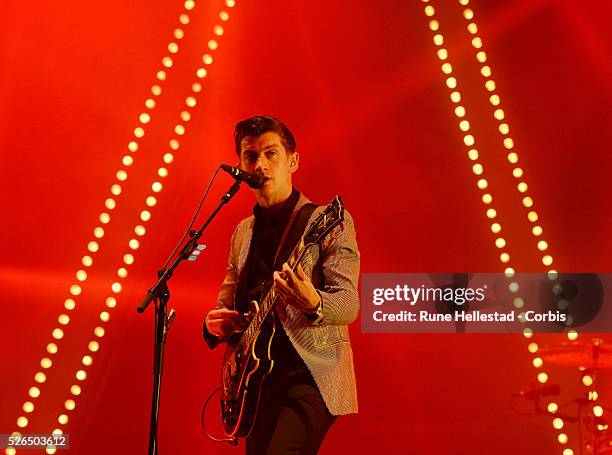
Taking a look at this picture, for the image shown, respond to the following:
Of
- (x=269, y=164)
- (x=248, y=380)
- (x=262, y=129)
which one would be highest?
(x=262, y=129)

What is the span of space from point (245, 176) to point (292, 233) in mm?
246

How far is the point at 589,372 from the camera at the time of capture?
332cm

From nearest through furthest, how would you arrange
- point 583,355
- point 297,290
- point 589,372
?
point 297,290 → point 583,355 → point 589,372

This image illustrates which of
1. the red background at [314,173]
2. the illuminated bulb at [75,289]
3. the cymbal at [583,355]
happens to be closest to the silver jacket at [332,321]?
the red background at [314,173]

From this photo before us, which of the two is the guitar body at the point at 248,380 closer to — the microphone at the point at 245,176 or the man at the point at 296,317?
the man at the point at 296,317

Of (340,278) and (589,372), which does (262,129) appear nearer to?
(340,278)

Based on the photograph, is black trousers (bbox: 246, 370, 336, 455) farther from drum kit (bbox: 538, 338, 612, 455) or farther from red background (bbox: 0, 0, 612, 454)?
drum kit (bbox: 538, 338, 612, 455)

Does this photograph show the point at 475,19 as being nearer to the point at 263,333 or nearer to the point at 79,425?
the point at 263,333

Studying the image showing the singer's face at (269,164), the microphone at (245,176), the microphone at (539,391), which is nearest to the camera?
the microphone at (245,176)

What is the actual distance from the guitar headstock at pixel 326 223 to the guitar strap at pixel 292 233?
0.49ft

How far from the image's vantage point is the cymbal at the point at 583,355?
10.4 ft

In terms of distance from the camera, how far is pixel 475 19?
3.67 m

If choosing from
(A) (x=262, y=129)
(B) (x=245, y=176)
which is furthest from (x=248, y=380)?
(A) (x=262, y=129)

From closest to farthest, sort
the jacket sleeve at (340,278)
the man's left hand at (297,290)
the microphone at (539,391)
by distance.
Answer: the man's left hand at (297,290) → the jacket sleeve at (340,278) → the microphone at (539,391)
